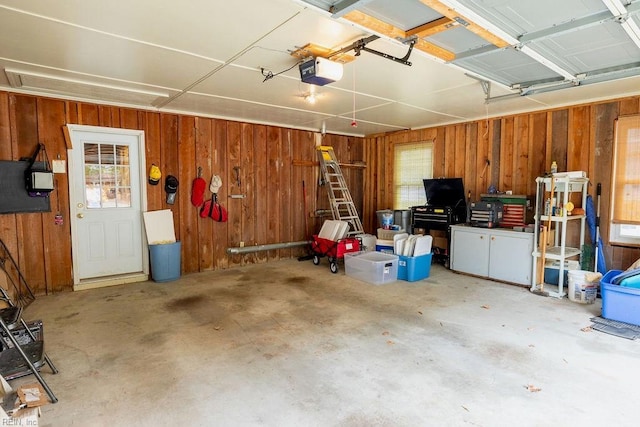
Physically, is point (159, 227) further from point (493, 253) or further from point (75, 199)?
point (493, 253)

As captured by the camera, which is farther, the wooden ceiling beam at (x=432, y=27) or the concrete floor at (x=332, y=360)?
the wooden ceiling beam at (x=432, y=27)

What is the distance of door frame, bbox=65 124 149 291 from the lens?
15.2 feet

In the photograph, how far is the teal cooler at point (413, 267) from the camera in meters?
5.11

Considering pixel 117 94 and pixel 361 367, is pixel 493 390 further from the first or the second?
pixel 117 94

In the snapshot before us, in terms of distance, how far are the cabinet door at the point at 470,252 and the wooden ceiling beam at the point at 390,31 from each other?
3.17 meters

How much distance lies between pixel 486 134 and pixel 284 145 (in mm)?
3646

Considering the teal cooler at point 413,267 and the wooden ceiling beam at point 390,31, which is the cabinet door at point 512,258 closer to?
the teal cooler at point 413,267

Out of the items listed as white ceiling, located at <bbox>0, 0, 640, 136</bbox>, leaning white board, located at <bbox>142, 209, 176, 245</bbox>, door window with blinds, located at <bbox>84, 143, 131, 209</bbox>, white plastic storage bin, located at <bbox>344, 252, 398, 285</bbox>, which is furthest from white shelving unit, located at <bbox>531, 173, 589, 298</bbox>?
door window with blinds, located at <bbox>84, 143, 131, 209</bbox>

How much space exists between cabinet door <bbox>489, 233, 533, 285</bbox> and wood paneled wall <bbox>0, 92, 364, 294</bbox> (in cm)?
343

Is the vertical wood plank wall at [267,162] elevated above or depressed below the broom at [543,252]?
above

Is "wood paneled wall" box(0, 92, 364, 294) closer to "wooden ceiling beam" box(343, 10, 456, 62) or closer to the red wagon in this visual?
the red wagon

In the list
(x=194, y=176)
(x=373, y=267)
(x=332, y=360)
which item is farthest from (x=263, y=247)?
(x=332, y=360)

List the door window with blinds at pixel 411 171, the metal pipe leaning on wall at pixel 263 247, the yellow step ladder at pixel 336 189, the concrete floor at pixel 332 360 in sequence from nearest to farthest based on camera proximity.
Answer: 1. the concrete floor at pixel 332 360
2. the metal pipe leaning on wall at pixel 263 247
3. the yellow step ladder at pixel 336 189
4. the door window with blinds at pixel 411 171

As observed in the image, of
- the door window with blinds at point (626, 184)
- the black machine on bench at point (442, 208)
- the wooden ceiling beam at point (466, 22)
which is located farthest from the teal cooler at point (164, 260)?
the door window with blinds at point (626, 184)
